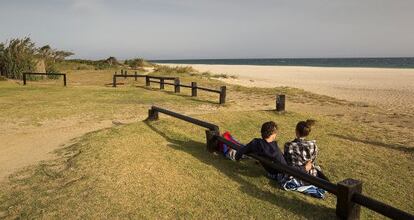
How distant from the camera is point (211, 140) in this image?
722cm

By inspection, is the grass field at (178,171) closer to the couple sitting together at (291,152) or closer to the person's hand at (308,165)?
the couple sitting together at (291,152)

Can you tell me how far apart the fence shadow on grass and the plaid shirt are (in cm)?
50

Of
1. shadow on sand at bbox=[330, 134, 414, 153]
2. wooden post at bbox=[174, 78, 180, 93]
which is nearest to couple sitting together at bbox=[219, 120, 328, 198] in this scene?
shadow on sand at bbox=[330, 134, 414, 153]

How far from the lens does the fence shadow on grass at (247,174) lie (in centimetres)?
504

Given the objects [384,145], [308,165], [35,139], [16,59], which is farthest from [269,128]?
[16,59]

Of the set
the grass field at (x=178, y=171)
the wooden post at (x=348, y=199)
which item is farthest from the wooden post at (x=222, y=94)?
the wooden post at (x=348, y=199)

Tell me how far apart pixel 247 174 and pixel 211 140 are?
1223mm

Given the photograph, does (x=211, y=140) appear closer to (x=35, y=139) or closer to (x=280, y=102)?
(x=35, y=139)

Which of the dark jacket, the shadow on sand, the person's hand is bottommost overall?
the shadow on sand

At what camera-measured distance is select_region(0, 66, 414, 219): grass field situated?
16.4 feet

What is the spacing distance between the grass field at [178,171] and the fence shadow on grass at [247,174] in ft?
0.05

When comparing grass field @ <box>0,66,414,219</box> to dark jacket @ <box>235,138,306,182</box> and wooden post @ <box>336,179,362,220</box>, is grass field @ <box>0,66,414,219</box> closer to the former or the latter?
dark jacket @ <box>235,138,306,182</box>

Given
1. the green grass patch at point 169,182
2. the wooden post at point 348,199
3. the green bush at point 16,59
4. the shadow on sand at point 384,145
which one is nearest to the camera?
the wooden post at point 348,199

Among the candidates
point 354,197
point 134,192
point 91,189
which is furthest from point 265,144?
point 91,189
